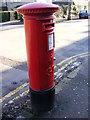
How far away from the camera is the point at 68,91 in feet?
11.4

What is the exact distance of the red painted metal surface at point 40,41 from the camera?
2.27 meters

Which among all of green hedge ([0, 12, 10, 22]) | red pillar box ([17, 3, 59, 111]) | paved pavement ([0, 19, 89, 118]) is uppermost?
green hedge ([0, 12, 10, 22])

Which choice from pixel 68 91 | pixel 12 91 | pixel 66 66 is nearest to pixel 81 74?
pixel 66 66

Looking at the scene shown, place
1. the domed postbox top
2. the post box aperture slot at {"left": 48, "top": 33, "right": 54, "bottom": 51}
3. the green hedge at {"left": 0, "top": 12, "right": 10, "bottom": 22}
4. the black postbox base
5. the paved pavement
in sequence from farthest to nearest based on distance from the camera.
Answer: the green hedge at {"left": 0, "top": 12, "right": 10, "bottom": 22} → the paved pavement → the black postbox base → the post box aperture slot at {"left": 48, "top": 33, "right": 54, "bottom": 51} → the domed postbox top

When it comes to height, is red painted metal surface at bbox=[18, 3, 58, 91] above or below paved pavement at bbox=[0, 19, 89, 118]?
above

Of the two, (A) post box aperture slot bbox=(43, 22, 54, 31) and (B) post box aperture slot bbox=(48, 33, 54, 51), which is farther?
(B) post box aperture slot bbox=(48, 33, 54, 51)

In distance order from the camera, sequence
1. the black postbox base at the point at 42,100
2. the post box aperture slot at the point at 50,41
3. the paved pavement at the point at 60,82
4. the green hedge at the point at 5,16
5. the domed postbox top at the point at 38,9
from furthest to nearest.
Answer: the green hedge at the point at 5,16
the paved pavement at the point at 60,82
the black postbox base at the point at 42,100
the post box aperture slot at the point at 50,41
the domed postbox top at the point at 38,9

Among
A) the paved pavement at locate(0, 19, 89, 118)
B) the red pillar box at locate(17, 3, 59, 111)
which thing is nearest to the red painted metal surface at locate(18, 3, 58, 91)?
the red pillar box at locate(17, 3, 59, 111)

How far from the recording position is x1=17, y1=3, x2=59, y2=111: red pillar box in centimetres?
228

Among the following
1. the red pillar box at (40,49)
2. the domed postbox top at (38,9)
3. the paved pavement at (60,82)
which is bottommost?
the paved pavement at (60,82)

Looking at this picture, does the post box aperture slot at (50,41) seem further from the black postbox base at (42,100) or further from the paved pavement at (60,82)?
the paved pavement at (60,82)

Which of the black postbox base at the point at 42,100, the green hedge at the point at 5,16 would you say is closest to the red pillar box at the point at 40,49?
the black postbox base at the point at 42,100

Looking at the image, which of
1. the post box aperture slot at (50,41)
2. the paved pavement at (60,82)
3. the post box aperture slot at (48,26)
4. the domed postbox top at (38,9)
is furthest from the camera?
the paved pavement at (60,82)

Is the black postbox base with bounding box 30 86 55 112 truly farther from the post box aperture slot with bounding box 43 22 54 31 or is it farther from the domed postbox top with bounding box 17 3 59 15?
the domed postbox top with bounding box 17 3 59 15
